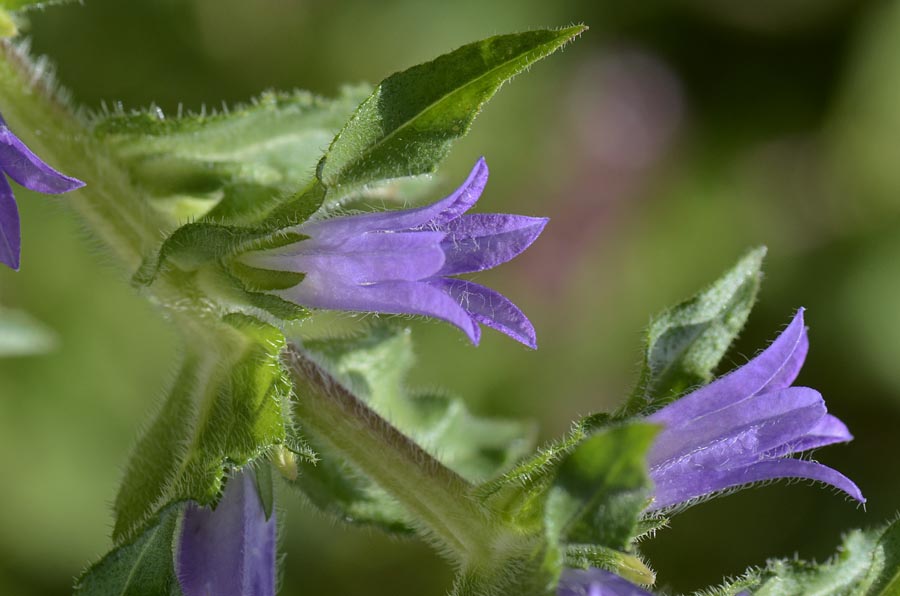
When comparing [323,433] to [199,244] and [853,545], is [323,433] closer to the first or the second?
[199,244]

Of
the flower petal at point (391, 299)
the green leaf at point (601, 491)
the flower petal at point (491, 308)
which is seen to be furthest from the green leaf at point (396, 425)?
the green leaf at point (601, 491)

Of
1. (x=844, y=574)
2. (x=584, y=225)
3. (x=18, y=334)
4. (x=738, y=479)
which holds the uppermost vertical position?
(x=584, y=225)

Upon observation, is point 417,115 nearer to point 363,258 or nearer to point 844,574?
point 363,258

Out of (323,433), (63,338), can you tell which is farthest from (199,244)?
(63,338)

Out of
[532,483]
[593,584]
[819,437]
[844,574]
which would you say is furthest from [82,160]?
[844,574]

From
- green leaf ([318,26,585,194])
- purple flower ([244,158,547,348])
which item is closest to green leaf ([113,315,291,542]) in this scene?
purple flower ([244,158,547,348])

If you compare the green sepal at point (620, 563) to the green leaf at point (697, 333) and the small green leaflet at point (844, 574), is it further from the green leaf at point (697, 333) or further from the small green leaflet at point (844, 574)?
the green leaf at point (697, 333)
